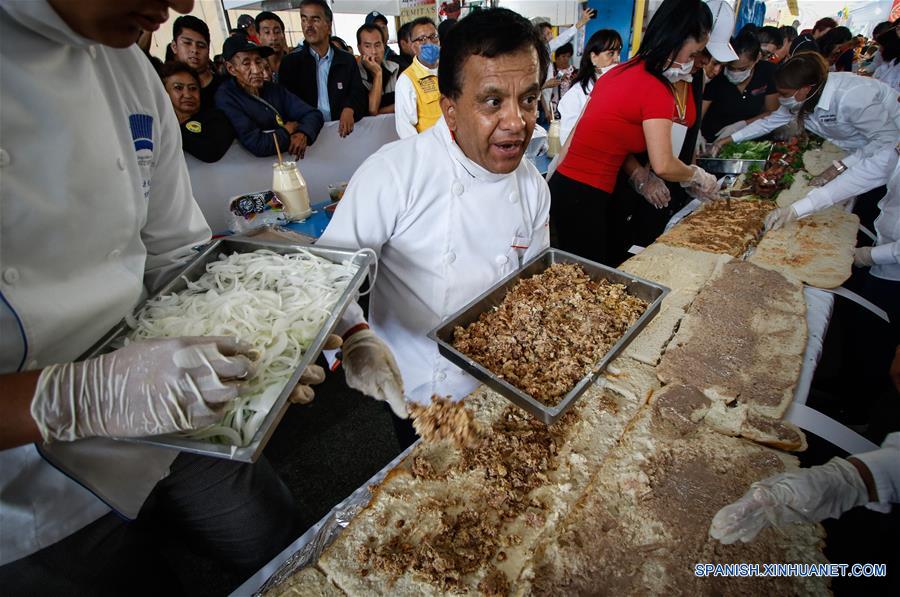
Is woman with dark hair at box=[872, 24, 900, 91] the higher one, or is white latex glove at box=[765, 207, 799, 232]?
woman with dark hair at box=[872, 24, 900, 91]

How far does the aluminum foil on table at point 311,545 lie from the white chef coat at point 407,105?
12.5 feet

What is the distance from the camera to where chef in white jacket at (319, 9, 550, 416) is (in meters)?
1.57

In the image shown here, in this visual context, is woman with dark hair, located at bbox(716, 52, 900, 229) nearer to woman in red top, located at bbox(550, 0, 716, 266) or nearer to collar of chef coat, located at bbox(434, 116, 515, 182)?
woman in red top, located at bbox(550, 0, 716, 266)

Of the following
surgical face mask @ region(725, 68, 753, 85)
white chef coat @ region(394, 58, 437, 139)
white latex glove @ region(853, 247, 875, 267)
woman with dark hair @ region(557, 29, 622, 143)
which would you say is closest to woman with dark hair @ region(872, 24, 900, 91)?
surgical face mask @ region(725, 68, 753, 85)

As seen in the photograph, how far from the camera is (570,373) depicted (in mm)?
1477

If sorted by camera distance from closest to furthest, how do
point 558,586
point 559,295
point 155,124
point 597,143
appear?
point 558,586 < point 155,124 < point 559,295 < point 597,143

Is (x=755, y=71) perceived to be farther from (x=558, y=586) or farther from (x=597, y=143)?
(x=558, y=586)

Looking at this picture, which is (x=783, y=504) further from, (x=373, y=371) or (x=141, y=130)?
(x=141, y=130)

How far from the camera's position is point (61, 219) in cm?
104

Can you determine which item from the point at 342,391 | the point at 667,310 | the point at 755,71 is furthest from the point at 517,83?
the point at 755,71

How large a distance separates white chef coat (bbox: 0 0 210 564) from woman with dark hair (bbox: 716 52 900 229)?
385 centimetres

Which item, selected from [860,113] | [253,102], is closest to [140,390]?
[253,102]

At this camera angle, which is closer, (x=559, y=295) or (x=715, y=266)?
(x=559, y=295)

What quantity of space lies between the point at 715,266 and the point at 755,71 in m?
5.76
